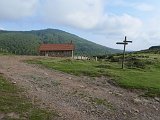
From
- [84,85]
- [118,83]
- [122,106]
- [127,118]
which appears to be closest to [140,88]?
[118,83]

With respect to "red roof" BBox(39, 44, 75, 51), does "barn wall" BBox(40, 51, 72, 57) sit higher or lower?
lower

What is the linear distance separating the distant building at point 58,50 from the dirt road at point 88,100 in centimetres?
7571

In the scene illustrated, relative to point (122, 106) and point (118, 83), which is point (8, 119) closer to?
point (122, 106)

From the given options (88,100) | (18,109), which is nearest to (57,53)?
(88,100)

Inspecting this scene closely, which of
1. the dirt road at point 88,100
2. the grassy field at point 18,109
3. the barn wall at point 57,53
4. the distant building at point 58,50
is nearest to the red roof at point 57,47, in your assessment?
the distant building at point 58,50

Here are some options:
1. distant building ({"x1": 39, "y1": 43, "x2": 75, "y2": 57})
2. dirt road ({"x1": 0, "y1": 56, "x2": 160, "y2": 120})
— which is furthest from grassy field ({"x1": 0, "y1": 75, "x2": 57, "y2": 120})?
distant building ({"x1": 39, "y1": 43, "x2": 75, "y2": 57})

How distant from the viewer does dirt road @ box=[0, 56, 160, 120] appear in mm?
22594

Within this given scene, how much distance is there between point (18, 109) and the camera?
20.9 m

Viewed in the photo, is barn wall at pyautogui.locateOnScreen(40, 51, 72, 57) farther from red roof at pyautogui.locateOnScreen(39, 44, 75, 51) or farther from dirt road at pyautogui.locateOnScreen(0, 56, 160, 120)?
dirt road at pyautogui.locateOnScreen(0, 56, 160, 120)

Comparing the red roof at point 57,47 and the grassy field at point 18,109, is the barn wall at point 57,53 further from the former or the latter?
the grassy field at point 18,109

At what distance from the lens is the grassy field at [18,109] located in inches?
779

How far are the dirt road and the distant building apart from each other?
75.7 m

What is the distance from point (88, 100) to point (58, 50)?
3416 inches

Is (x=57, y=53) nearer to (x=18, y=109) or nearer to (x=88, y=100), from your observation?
(x=88, y=100)
